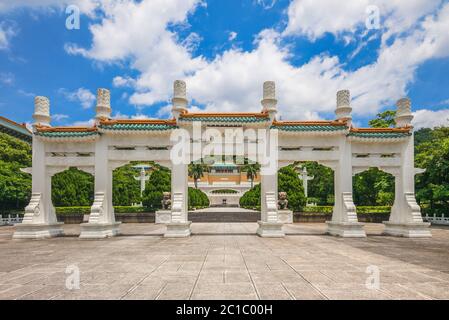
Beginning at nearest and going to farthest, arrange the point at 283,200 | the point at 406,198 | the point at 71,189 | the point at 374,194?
the point at 406,198 < the point at 283,200 < the point at 71,189 < the point at 374,194

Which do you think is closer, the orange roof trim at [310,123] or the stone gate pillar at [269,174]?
the stone gate pillar at [269,174]

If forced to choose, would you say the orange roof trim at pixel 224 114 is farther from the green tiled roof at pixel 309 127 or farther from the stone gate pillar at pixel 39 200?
the stone gate pillar at pixel 39 200

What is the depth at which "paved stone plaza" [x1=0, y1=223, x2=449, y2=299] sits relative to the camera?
5.30m

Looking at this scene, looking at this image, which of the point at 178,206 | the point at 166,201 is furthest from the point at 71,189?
the point at 178,206

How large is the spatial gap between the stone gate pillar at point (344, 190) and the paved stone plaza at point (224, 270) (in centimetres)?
192

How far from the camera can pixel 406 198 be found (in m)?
13.6

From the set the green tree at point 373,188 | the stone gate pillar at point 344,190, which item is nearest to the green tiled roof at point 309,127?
the stone gate pillar at point 344,190

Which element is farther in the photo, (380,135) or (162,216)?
(162,216)

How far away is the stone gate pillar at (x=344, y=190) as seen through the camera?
518 inches

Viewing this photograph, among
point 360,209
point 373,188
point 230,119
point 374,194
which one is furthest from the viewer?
point 374,194

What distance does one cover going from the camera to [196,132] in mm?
13445

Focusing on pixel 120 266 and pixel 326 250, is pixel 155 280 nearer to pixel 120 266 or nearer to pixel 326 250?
pixel 120 266

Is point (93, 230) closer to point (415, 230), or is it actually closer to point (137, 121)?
point (137, 121)

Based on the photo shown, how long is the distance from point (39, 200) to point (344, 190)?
535 inches
